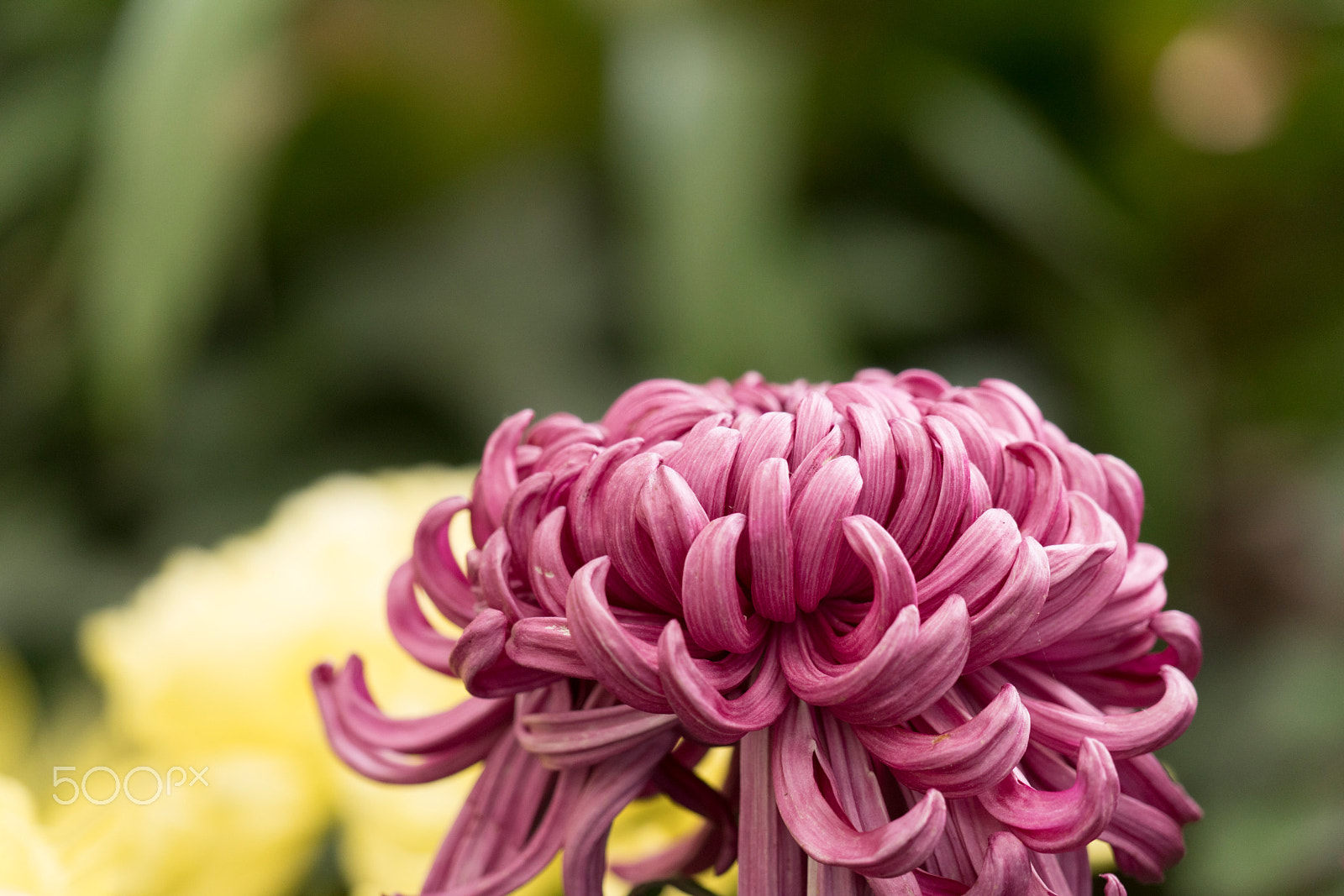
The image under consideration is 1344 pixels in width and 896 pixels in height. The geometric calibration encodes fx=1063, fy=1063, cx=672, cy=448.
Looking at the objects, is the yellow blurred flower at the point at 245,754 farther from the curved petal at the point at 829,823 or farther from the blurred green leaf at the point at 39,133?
the blurred green leaf at the point at 39,133

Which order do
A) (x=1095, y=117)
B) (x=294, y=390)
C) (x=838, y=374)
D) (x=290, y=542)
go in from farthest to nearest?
(x=1095, y=117) < (x=294, y=390) < (x=838, y=374) < (x=290, y=542)

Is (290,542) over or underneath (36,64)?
underneath

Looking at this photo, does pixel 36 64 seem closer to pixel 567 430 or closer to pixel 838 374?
pixel 838 374

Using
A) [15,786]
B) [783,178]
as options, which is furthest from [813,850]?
[783,178]

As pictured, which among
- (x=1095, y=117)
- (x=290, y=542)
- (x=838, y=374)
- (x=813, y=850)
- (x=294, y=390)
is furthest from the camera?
→ (x=1095, y=117)

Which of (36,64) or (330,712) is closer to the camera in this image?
(330,712)

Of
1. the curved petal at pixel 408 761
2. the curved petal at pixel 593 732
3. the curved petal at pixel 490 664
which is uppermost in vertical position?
the curved petal at pixel 490 664

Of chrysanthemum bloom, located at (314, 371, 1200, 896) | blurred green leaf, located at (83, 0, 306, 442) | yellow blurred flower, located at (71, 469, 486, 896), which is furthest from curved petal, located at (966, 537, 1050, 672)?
blurred green leaf, located at (83, 0, 306, 442)

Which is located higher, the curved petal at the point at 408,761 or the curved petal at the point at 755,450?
the curved petal at the point at 755,450

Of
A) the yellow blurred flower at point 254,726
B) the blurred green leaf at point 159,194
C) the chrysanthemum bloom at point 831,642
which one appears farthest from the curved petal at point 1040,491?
the blurred green leaf at point 159,194
